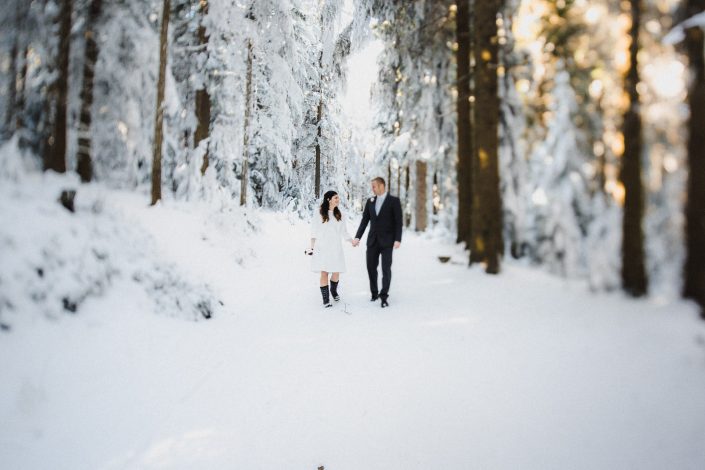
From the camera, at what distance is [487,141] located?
1.42 meters

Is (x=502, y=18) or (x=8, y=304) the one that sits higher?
(x=502, y=18)

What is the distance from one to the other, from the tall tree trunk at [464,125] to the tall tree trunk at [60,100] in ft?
6.79

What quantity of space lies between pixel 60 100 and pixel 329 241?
4761mm

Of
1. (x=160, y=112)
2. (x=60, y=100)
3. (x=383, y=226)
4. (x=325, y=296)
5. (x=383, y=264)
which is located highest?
(x=160, y=112)

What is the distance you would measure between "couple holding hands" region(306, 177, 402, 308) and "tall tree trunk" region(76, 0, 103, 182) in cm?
396

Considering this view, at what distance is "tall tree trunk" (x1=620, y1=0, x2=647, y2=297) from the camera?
943mm

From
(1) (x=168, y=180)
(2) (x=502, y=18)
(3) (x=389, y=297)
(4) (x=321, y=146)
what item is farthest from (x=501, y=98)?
(4) (x=321, y=146)

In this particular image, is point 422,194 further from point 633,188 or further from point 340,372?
point 340,372

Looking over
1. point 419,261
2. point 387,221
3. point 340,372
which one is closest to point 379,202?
point 387,221

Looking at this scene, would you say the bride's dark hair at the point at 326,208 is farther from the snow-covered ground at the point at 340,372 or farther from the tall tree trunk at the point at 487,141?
the tall tree trunk at the point at 487,141

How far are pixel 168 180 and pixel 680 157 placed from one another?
3365mm

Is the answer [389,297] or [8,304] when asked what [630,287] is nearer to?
[8,304]

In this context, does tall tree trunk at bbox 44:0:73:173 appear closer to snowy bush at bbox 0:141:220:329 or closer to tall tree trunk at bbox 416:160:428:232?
snowy bush at bbox 0:141:220:329

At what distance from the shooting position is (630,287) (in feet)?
3.16
